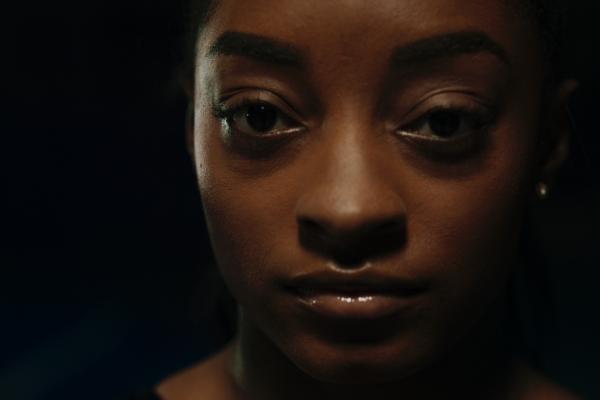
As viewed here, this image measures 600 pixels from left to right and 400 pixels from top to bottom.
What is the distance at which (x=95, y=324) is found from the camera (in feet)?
6.69

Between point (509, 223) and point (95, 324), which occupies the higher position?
point (509, 223)

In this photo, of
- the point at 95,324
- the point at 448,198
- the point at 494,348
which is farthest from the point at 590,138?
the point at 95,324

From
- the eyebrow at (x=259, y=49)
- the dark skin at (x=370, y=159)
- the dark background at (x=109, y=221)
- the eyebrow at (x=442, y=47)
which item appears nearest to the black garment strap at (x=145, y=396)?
the dark background at (x=109, y=221)

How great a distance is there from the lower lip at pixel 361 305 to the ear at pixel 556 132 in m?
0.35

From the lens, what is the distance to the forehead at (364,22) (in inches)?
→ 48.2

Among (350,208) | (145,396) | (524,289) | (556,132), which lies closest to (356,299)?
(350,208)

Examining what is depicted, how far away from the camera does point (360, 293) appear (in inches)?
49.8

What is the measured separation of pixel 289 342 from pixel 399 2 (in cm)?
45

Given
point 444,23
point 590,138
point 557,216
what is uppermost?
point 444,23

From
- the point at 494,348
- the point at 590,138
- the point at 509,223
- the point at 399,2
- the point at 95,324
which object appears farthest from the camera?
the point at 95,324

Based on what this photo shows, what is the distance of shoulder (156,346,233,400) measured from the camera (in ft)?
5.44

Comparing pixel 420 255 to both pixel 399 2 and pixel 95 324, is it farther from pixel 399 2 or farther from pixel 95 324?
pixel 95 324

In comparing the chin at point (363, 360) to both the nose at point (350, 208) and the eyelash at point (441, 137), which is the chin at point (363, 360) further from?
the eyelash at point (441, 137)

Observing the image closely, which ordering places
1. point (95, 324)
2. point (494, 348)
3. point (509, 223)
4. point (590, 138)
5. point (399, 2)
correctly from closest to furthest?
1. point (399, 2)
2. point (509, 223)
3. point (494, 348)
4. point (590, 138)
5. point (95, 324)
